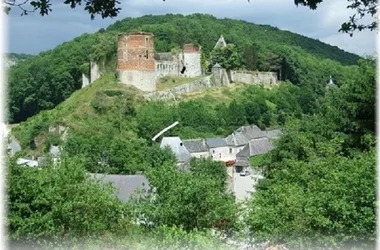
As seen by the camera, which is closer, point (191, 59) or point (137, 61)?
point (137, 61)

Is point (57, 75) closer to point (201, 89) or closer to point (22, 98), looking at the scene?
point (22, 98)

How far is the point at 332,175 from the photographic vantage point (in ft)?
38.8

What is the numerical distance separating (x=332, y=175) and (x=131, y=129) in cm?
3116

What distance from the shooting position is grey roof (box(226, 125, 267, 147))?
43.3m

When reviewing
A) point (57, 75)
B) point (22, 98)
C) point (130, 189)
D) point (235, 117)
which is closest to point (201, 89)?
point (235, 117)

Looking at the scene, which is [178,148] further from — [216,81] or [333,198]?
[333,198]

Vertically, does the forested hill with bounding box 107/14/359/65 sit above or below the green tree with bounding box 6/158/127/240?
above

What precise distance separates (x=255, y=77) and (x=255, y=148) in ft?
78.8

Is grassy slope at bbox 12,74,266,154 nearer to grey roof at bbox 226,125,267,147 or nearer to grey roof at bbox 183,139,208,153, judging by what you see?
grey roof at bbox 183,139,208,153

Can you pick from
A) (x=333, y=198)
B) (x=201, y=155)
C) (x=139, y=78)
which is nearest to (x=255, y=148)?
(x=201, y=155)

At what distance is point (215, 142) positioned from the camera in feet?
140

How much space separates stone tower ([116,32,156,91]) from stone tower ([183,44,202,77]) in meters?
7.91

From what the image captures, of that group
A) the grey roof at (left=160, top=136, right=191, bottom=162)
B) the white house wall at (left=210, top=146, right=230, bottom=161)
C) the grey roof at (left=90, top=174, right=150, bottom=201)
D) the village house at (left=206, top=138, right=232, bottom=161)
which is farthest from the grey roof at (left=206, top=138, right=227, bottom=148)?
the grey roof at (left=90, top=174, right=150, bottom=201)

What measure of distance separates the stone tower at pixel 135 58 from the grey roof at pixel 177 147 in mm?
6906
